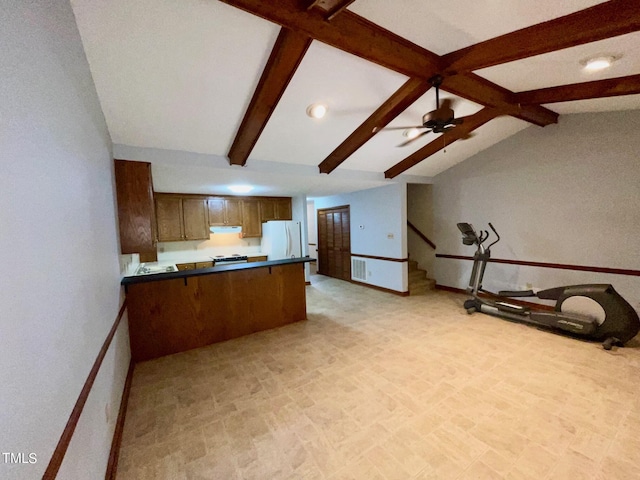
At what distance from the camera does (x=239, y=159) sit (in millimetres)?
3375

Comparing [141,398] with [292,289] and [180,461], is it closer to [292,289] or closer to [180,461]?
[180,461]

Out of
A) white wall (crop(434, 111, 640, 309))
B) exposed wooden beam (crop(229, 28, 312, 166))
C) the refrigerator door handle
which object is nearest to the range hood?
the refrigerator door handle

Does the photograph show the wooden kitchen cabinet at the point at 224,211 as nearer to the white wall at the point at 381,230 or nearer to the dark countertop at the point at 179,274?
the dark countertop at the point at 179,274

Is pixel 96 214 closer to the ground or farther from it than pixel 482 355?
farther from it

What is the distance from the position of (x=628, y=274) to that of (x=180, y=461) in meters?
5.76

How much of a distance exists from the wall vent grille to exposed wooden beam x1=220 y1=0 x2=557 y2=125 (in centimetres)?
430

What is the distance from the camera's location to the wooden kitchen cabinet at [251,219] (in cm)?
599

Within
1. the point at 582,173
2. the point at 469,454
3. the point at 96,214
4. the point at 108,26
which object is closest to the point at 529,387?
the point at 469,454

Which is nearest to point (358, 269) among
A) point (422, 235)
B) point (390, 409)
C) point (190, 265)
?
point (422, 235)

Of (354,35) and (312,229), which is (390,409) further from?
(312,229)

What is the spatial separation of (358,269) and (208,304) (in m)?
4.00

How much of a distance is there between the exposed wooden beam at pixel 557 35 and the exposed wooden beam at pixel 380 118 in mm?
384

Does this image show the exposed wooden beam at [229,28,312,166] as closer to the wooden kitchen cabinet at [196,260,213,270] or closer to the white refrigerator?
the white refrigerator

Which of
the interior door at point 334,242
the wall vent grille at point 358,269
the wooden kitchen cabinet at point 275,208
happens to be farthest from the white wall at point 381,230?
the wooden kitchen cabinet at point 275,208
